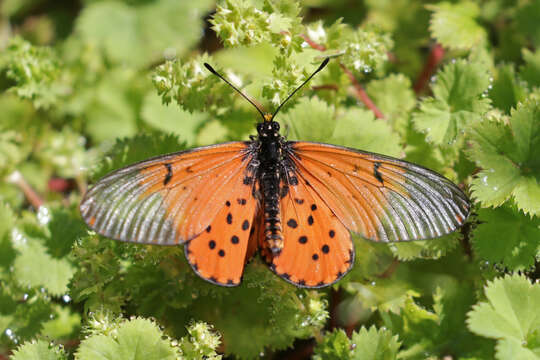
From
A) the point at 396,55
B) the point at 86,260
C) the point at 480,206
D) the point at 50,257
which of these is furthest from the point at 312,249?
the point at 396,55

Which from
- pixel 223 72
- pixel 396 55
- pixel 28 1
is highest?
pixel 28 1

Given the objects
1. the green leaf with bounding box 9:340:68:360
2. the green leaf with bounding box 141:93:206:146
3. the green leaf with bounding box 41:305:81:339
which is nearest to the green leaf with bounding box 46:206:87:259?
the green leaf with bounding box 41:305:81:339

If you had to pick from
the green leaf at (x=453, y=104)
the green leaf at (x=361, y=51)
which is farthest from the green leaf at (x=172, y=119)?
the green leaf at (x=453, y=104)

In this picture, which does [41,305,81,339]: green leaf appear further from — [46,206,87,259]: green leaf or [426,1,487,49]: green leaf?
[426,1,487,49]: green leaf

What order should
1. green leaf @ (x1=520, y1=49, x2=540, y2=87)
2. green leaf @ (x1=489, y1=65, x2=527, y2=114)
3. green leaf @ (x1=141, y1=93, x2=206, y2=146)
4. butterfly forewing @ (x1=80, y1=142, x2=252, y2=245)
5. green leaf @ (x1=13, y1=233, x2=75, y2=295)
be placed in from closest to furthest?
1. butterfly forewing @ (x1=80, y1=142, x2=252, y2=245)
2. green leaf @ (x1=13, y1=233, x2=75, y2=295)
3. green leaf @ (x1=489, y1=65, x2=527, y2=114)
4. green leaf @ (x1=520, y1=49, x2=540, y2=87)
5. green leaf @ (x1=141, y1=93, x2=206, y2=146)

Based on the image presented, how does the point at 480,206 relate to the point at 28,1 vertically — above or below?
below

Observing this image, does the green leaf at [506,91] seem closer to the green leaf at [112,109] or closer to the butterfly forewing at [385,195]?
the butterfly forewing at [385,195]

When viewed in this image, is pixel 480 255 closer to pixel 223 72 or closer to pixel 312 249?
pixel 312 249
